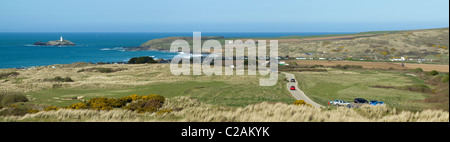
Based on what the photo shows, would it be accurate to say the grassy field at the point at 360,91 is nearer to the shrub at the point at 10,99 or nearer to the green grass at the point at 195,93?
the green grass at the point at 195,93

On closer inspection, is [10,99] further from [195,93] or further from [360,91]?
[360,91]

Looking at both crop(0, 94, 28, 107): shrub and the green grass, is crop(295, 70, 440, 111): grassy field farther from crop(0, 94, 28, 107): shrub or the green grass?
crop(0, 94, 28, 107): shrub

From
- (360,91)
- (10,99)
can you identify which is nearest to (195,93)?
(10,99)

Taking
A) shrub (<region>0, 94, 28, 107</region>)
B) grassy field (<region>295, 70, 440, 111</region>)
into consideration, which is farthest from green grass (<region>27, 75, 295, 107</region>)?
shrub (<region>0, 94, 28, 107</region>)

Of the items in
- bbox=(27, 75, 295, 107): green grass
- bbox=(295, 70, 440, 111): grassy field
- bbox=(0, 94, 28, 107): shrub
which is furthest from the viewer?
bbox=(27, 75, 295, 107): green grass

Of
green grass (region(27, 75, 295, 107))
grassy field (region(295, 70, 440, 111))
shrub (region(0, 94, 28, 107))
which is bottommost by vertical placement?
grassy field (region(295, 70, 440, 111))

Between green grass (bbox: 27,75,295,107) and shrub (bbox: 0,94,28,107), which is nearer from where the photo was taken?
shrub (bbox: 0,94,28,107)

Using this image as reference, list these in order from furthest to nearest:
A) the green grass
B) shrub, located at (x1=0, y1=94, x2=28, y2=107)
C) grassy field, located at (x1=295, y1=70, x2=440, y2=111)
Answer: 1. the green grass
2. grassy field, located at (x1=295, y1=70, x2=440, y2=111)
3. shrub, located at (x1=0, y1=94, x2=28, y2=107)

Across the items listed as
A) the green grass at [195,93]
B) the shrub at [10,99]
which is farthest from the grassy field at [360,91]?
the shrub at [10,99]

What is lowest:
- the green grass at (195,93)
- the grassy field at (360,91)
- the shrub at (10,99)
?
the grassy field at (360,91)
